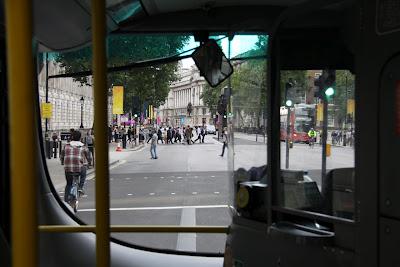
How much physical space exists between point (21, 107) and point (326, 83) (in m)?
1.15

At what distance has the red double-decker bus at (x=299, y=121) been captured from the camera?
1995 millimetres

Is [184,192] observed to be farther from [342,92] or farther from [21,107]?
[21,107]

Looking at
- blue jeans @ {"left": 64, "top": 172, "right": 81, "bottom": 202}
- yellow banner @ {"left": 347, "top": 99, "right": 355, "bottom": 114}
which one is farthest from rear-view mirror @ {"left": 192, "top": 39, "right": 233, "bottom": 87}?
blue jeans @ {"left": 64, "top": 172, "right": 81, "bottom": 202}

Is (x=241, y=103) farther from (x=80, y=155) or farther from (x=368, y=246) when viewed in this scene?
(x=80, y=155)

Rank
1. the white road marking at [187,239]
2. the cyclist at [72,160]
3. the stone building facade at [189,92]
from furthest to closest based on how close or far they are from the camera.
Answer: the cyclist at [72,160] < the white road marking at [187,239] < the stone building facade at [189,92]

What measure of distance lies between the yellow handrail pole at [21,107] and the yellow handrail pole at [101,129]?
30 centimetres

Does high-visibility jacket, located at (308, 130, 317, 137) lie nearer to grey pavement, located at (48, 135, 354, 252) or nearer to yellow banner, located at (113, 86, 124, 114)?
grey pavement, located at (48, 135, 354, 252)

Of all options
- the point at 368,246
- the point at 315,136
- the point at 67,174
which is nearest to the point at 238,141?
the point at 315,136

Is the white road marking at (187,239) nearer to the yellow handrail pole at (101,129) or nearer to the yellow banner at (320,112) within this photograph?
the yellow banner at (320,112)

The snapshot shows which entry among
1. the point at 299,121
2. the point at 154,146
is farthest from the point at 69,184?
the point at 154,146

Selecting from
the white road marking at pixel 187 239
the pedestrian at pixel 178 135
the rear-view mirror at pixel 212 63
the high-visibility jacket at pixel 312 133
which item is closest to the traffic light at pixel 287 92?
the high-visibility jacket at pixel 312 133

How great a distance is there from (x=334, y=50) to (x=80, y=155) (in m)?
10.0

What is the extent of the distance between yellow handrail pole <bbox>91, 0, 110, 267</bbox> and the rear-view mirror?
3.90 feet

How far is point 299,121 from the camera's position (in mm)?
2027
